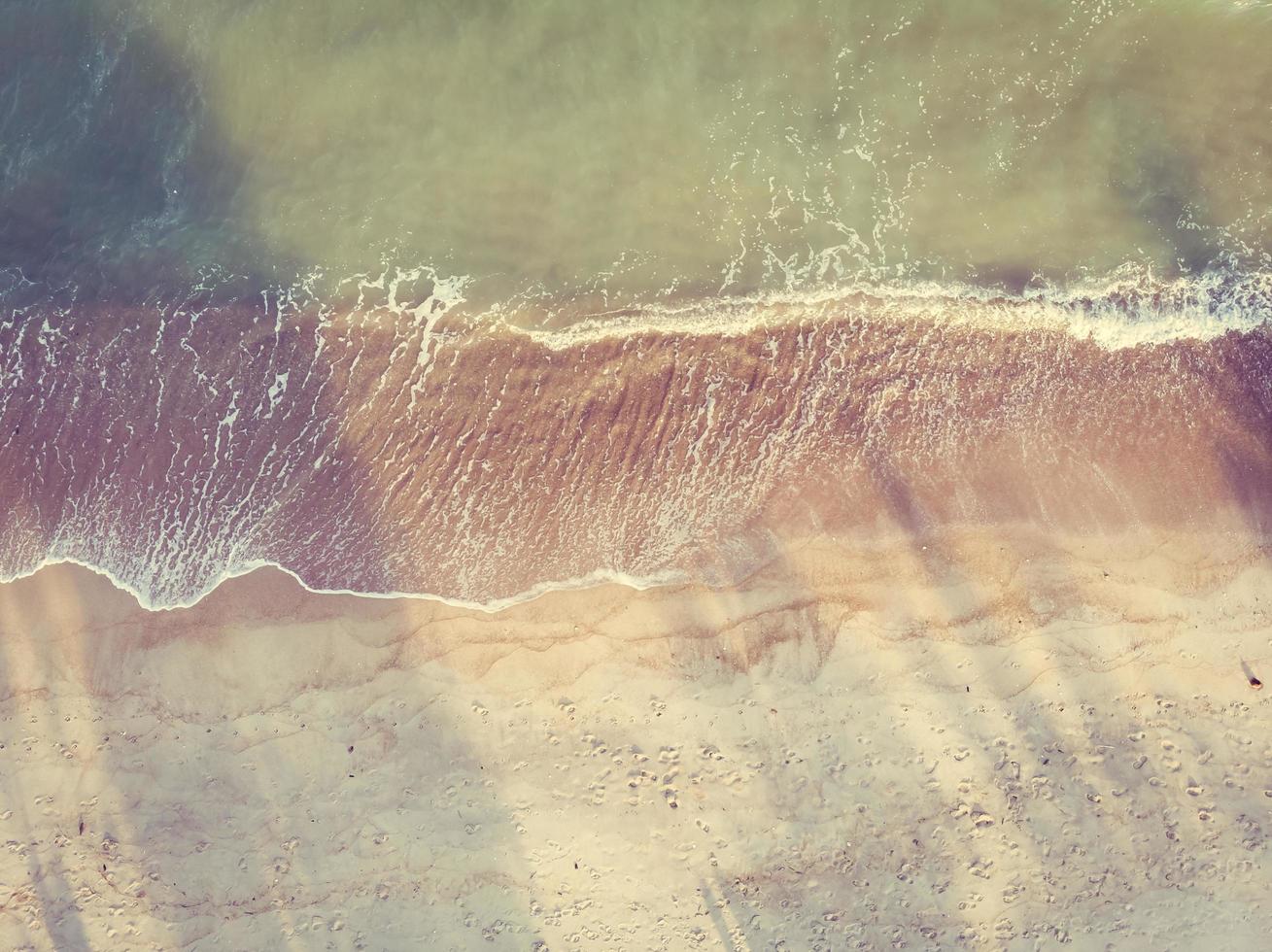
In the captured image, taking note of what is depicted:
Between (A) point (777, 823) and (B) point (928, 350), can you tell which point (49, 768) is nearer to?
(A) point (777, 823)

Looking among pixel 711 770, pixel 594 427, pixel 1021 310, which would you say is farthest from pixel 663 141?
pixel 711 770

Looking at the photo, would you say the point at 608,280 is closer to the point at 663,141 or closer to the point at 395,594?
the point at 663,141

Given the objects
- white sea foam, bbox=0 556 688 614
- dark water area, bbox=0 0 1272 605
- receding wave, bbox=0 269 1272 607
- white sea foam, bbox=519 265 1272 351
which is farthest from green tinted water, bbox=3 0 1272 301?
white sea foam, bbox=0 556 688 614

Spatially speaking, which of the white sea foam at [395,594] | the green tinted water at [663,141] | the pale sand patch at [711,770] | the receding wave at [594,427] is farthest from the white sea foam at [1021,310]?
the white sea foam at [395,594]

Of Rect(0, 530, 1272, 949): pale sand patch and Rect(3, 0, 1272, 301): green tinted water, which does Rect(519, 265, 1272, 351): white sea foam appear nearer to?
Rect(3, 0, 1272, 301): green tinted water

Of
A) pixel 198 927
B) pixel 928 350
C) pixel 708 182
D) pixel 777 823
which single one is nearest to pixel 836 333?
pixel 928 350

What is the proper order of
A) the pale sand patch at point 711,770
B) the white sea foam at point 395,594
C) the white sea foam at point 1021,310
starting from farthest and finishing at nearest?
the white sea foam at point 1021,310
the white sea foam at point 395,594
the pale sand patch at point 711,770

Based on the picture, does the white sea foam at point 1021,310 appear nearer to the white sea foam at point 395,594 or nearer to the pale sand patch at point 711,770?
the pale sand patch at point 711,770
